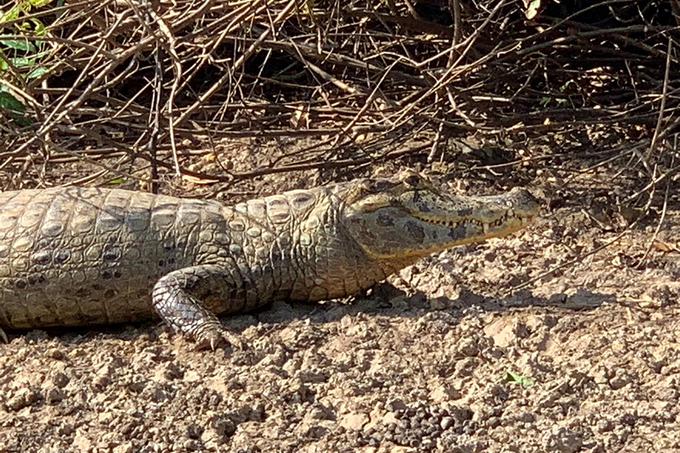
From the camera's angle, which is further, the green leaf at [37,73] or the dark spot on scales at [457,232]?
the green leaf at [37,73]

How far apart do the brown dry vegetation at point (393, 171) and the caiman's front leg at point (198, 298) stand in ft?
0.31

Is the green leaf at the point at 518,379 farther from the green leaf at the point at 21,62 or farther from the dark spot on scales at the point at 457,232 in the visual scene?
the green leaf at the point at 21,62

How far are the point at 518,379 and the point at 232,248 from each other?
150 centimetres

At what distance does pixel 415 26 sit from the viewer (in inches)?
231

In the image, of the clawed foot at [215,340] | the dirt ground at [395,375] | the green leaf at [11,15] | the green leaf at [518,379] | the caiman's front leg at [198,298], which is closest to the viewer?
the dirt ground at [395,375]

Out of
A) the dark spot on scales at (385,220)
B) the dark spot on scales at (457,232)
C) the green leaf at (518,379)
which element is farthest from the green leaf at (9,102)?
the green leaf at (518,379)

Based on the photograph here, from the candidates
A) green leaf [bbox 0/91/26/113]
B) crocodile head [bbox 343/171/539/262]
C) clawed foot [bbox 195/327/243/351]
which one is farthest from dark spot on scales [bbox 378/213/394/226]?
green leaf [bbox 0/91/26/113]

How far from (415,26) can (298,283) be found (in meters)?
1.70

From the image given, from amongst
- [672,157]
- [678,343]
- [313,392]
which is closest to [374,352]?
[313,392]

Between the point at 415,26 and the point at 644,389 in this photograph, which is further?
the point at 415,26

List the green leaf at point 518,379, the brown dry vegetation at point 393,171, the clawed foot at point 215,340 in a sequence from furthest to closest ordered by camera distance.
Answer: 1. the clawed foot at point 215,340
2. the green leaf at point 518,379
3. the brown dry vegetation at point 393,171

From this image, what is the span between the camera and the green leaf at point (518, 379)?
3803 mm

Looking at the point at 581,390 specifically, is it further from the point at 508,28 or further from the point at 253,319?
the point at 508,28

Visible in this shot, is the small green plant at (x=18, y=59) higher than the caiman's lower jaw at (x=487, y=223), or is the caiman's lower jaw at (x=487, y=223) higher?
the small green plant at (x=18, y=59)
